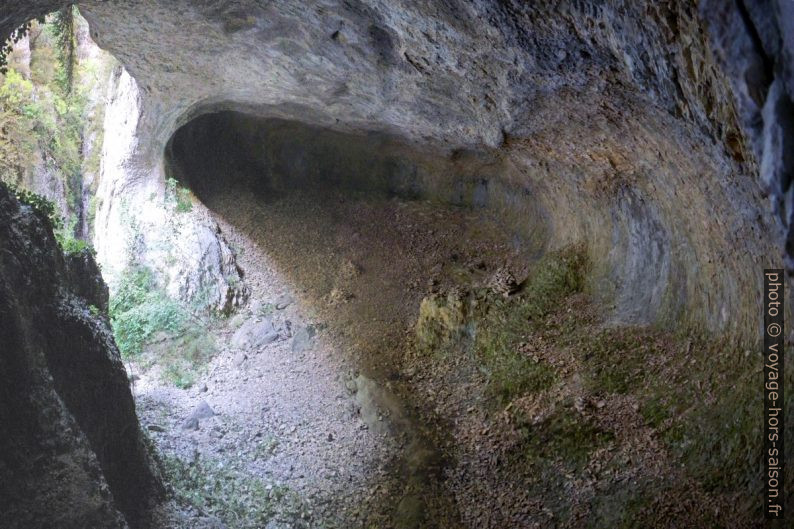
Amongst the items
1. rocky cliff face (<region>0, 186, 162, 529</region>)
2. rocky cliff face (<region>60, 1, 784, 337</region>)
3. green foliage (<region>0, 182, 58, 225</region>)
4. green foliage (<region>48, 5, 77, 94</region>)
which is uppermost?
green foliage (<region>48, 5, 77, 94</region>)

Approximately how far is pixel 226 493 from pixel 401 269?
24.1ft

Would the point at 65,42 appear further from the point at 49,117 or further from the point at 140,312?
the point at 140,312

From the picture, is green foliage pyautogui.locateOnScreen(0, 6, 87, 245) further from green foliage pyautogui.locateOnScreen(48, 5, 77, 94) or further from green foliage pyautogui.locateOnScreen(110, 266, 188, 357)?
green foliage pyautogui.locateOnScreen(110, 266, 188, 357)

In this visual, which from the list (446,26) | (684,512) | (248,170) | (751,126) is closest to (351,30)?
(446,26)

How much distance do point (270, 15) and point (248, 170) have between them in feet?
25.9

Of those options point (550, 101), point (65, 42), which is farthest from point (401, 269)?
point (65, 42)

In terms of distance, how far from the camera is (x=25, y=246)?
607 centimetres

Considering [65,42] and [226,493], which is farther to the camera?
[65,42]

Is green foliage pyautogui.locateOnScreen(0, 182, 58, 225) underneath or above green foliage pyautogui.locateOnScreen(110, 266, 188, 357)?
above

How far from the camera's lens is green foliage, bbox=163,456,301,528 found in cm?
707

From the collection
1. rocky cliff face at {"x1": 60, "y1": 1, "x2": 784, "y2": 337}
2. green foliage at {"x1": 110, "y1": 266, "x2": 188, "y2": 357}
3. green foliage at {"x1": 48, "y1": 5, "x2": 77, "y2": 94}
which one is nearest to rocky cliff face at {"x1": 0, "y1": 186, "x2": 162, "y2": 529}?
green foliage at {"x1": 110, "y1": 266, "x2": 188, "y2": 357}

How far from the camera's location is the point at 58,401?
562 centimetres

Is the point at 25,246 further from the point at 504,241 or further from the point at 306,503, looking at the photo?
the point at 504,241

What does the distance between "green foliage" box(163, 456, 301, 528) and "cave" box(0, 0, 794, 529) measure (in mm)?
46
